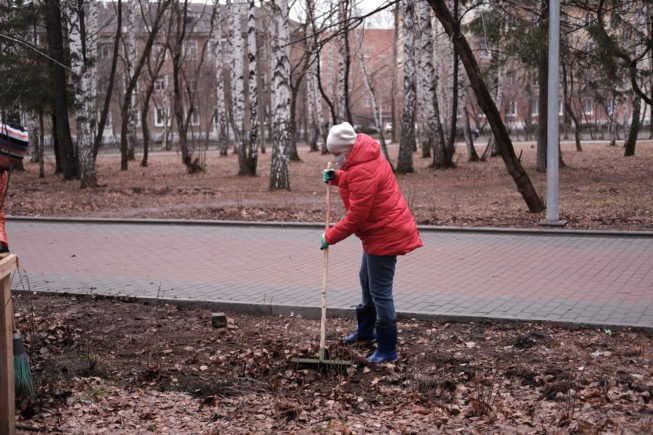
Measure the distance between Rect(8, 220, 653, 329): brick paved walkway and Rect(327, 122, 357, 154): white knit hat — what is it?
2.12m

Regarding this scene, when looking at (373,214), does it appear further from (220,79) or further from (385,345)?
(220,79)

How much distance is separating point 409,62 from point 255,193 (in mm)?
7617

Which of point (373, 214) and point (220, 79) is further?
point (220, 79)

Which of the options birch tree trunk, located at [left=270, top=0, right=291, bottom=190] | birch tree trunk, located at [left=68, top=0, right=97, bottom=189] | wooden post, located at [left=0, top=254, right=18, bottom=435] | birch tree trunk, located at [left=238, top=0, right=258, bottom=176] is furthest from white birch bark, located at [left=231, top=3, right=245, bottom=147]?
wooden post, located at [left=0, top=254, right=18, bottom=435]

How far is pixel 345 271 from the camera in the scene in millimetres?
9266

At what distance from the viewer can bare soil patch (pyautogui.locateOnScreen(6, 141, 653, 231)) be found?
13.7 metres

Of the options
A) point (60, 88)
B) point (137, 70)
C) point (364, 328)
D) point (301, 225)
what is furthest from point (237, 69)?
point (364, 328)

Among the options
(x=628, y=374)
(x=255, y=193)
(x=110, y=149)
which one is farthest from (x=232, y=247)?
(x=110, y=149)

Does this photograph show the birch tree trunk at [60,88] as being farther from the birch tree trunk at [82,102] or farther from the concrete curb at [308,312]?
the concrete curb at [308,312]

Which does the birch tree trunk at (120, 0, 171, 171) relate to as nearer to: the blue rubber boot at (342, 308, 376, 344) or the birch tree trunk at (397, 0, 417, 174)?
the birch tree trunk at (397, 0, 417, 174)

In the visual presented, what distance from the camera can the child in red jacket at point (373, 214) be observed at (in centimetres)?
554

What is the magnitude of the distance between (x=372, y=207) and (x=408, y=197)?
11.9m

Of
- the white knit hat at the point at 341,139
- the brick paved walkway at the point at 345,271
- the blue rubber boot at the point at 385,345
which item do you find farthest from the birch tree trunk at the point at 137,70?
the blue rubber boot at the point at 385,345

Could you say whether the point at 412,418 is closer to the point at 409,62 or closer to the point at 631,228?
the point at 631,228
